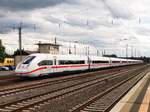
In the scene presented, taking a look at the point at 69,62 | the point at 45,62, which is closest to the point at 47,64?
the point at 45,62

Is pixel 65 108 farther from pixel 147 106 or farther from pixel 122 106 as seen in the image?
pixel 147 106

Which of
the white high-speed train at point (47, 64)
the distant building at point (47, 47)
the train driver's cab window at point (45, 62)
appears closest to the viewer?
the white high-speed train at point (47, 64)

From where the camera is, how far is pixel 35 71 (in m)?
30.4

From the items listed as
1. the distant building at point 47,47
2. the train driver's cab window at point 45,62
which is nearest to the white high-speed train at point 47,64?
the train driver's cab window at point 45,62

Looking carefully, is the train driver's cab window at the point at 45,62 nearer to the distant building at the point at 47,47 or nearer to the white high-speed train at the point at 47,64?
the white high-speed train at the point at 47,64

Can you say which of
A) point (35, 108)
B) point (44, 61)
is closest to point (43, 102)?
point (35, 108)

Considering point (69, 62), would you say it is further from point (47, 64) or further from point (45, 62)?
point (45, 62)

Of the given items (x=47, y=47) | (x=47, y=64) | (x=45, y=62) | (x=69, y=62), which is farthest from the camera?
(x=47, y=47)

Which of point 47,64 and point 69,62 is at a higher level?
point 69,62

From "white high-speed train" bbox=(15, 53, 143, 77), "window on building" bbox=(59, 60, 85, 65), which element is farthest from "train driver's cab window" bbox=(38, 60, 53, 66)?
"window on building" bbox=(59, 60, 85, 65)

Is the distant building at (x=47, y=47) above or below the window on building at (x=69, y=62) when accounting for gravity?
above

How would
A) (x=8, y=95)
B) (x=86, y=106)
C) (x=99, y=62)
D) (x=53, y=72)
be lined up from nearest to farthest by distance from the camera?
(x=86, y=106)
(x=8, y=95)
(x=53, y=72)
(x=99, y=62)

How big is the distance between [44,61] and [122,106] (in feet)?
64.7

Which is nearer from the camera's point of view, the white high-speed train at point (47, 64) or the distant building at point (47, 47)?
Answer: the white high-speed train at point (47, 64)
